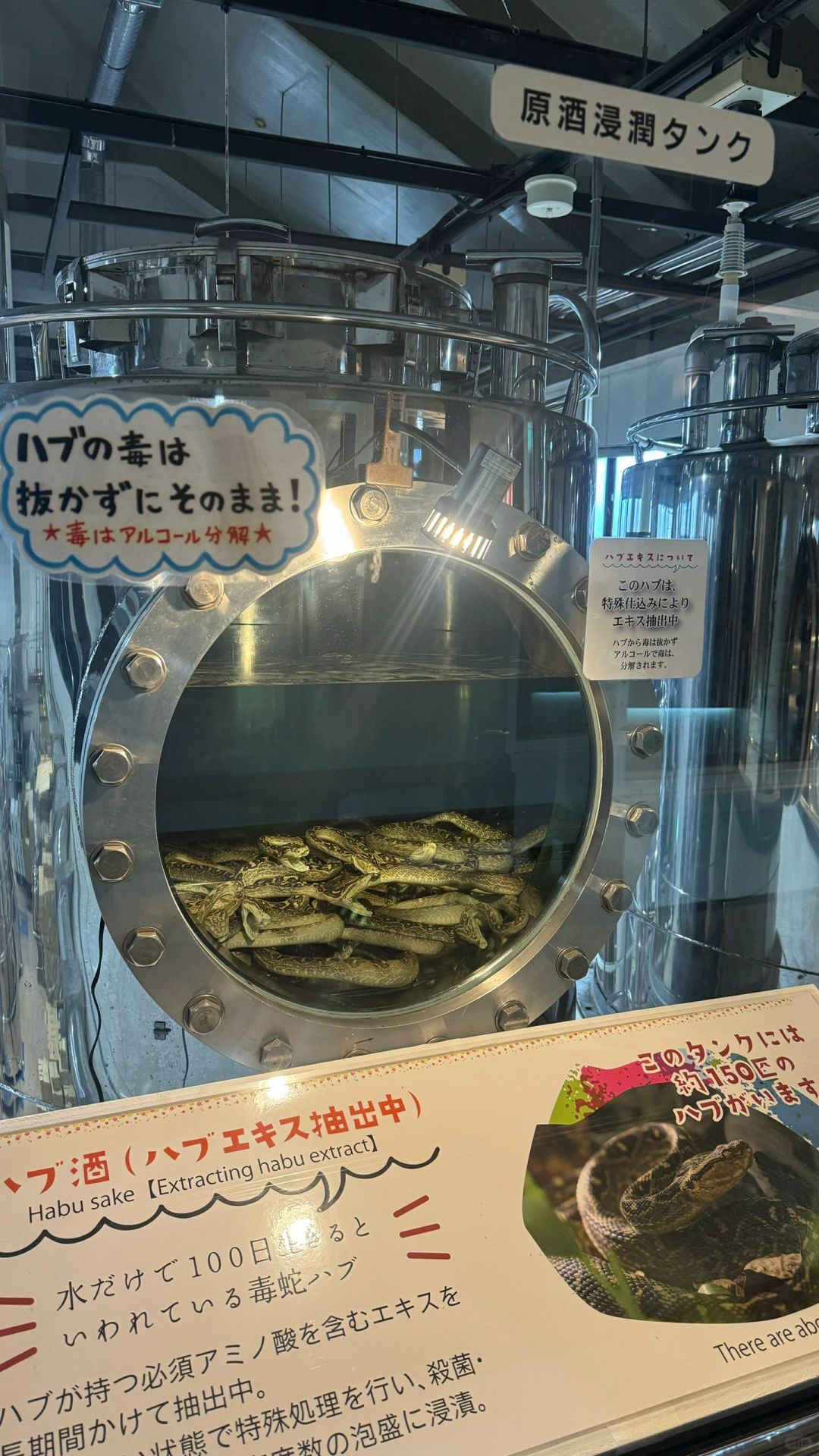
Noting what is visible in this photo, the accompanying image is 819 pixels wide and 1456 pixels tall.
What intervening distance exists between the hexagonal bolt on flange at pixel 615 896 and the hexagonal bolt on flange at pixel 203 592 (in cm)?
58

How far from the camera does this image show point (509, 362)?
3.57 ft

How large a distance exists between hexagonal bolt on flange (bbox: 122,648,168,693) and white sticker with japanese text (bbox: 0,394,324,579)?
74mm

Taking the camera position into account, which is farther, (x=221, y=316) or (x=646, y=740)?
(x=646, y=740)

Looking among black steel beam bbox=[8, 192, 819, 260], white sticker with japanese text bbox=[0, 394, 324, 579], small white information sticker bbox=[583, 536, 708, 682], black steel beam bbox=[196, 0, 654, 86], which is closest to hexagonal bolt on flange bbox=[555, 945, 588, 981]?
small white information sticker bbox=[583, 536, 708, 682]

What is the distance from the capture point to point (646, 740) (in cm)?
120

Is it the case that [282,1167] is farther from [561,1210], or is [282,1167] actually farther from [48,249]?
[48,249]

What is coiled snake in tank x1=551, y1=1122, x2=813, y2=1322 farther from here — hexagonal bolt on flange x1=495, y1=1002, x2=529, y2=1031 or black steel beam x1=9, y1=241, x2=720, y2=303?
black steel beam x1=9, y1=241, x2=720, y2=303

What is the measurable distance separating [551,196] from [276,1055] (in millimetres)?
994

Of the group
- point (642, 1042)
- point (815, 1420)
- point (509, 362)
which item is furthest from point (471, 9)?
point (815, 1420)

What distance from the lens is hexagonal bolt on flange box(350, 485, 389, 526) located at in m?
0.99

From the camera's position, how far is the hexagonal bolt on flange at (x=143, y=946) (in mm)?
981

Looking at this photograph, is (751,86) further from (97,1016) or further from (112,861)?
(97,1016)

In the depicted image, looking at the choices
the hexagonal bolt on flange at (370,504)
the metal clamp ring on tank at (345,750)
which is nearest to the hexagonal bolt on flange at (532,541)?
the metal clamp ring on tank at (345,750)

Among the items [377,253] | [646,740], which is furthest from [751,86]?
[646,740]
